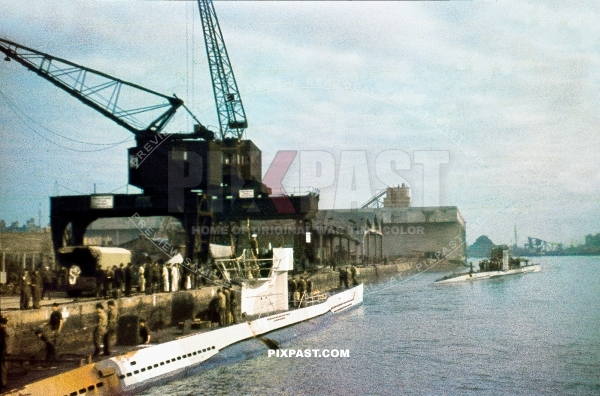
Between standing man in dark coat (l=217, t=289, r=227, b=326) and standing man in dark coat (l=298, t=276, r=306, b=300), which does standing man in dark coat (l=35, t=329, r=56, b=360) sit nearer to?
standing man in dark coat (l=217, t=289, r=227, b=326)

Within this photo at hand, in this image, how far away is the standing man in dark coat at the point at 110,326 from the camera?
20203 millimetres

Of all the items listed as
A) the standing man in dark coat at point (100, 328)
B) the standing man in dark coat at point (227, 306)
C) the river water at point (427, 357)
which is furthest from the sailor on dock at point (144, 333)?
the standing man in dark coat at point (227, 306)

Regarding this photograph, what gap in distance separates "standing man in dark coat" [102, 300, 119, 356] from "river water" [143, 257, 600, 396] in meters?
2.40

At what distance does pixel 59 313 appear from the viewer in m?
20.2

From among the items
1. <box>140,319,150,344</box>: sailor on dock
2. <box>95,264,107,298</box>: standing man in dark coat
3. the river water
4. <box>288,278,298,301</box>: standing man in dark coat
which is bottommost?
the river water

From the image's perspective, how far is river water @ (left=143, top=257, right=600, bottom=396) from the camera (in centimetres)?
2098

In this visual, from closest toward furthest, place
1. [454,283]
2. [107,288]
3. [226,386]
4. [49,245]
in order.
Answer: [226,386], [107,288], [49,245], [454,283]

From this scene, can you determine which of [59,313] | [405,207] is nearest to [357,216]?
[405,207]

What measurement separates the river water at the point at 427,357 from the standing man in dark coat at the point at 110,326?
2401mm

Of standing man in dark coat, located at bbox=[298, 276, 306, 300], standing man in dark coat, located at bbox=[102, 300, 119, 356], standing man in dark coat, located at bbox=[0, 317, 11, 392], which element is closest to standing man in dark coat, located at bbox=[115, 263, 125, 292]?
standing man in dark coat, located at bbox=[102, 300, 119, 356]

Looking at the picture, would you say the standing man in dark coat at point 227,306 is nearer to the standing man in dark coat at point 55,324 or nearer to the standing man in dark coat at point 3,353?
the standing man in dark coat at point 55,324

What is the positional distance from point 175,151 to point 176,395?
3174 centimetres

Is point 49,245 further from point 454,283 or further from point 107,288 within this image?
point 454,283

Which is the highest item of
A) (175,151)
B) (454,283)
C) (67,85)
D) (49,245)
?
(67,85)
